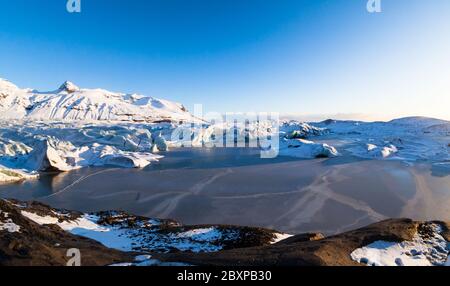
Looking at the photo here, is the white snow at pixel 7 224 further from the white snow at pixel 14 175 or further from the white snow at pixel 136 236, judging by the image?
the white snow at pixel 14 175

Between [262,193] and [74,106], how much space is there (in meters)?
51.7

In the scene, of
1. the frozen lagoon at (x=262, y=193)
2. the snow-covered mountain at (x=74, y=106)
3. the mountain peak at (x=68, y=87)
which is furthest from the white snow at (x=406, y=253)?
the mountain peak at (x=68, y=87)

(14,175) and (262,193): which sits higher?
(14,175)

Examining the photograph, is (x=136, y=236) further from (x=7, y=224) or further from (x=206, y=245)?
(x=7, y=224)

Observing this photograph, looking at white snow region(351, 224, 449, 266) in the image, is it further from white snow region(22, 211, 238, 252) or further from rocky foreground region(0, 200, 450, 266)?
white snow region(22, 211, 238, 252)

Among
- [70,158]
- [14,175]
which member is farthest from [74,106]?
[14,175]

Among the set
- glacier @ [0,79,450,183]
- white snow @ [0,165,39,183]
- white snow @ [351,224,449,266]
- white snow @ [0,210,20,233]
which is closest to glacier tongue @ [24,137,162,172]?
glacier @ [0,79,450,183]

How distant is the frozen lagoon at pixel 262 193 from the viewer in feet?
33.1

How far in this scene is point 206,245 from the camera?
20.6 ft

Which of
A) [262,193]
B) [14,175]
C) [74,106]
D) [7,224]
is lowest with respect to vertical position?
[262,193]

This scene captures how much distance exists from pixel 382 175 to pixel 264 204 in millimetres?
8821
